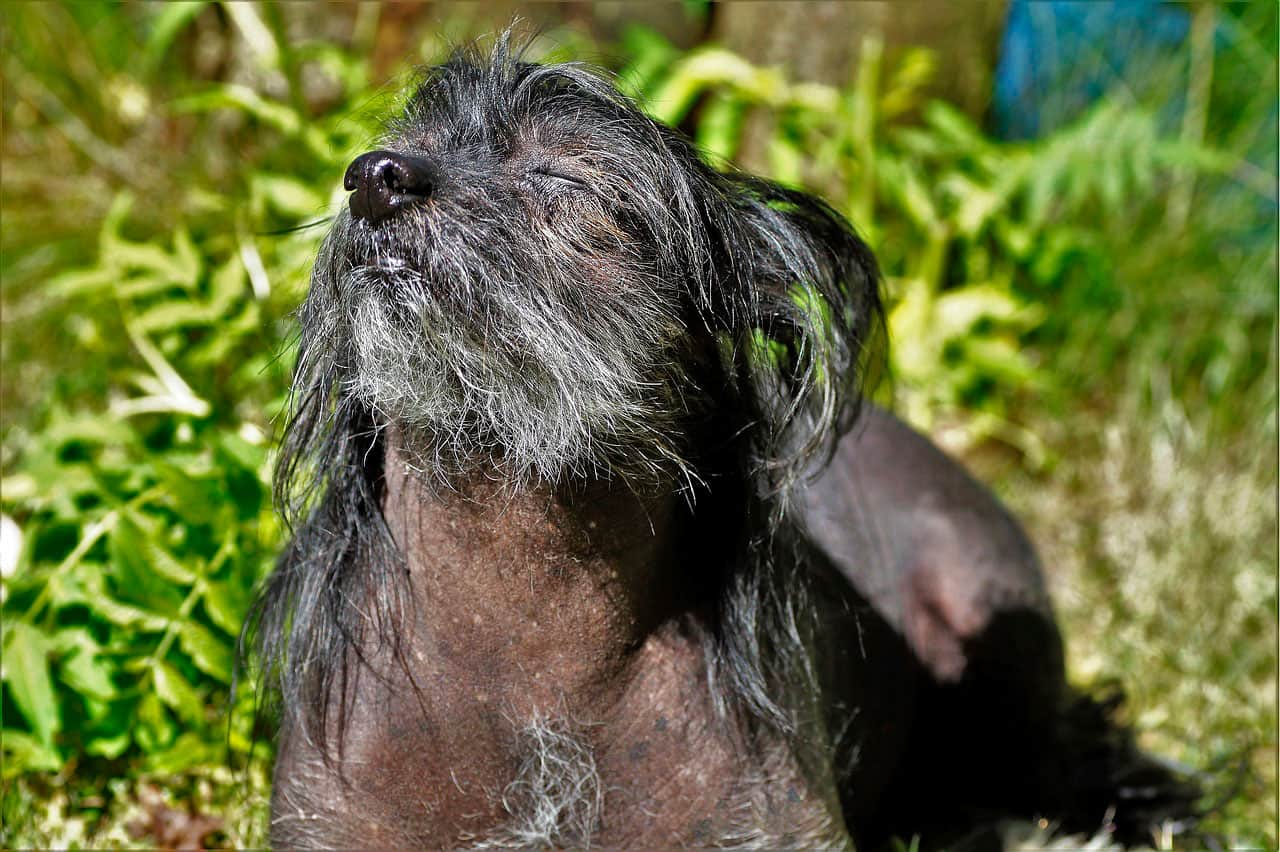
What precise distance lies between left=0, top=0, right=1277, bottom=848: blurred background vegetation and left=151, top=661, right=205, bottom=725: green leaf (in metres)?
0.17

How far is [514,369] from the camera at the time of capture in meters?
1.78

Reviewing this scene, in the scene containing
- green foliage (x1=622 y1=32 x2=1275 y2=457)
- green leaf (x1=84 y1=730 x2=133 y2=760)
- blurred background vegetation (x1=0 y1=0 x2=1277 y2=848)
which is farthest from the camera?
green foliage (x1=622 y1=32 x2=1275 y2=457)

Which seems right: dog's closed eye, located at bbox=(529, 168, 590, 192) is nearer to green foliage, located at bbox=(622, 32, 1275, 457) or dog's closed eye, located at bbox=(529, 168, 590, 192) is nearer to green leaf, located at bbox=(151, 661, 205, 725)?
green leaf, located at bbox=(151, 661, 205, 725)

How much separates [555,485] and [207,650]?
3.45 feet

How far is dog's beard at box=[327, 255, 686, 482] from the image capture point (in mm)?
1735

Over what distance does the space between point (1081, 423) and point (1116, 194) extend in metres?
0.87

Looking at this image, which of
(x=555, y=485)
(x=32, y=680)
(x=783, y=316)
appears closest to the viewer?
(x=555, y=485)

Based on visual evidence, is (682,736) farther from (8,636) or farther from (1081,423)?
(1081,423)

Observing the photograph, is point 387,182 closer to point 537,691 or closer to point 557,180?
point 557,180

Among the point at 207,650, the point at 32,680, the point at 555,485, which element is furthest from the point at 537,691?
the point at 32,680

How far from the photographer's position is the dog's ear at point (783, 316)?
1991 mm

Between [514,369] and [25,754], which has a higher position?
[514,369]

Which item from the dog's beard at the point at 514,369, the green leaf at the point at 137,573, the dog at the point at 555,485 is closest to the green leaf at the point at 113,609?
the green leaf at the point at 137,573

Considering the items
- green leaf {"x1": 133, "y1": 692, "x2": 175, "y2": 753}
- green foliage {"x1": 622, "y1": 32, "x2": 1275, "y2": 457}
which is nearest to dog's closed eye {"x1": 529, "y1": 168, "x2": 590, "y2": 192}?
green leaf {"x1": 133, "y1": 692, "x2": 175, "y2": 753}
